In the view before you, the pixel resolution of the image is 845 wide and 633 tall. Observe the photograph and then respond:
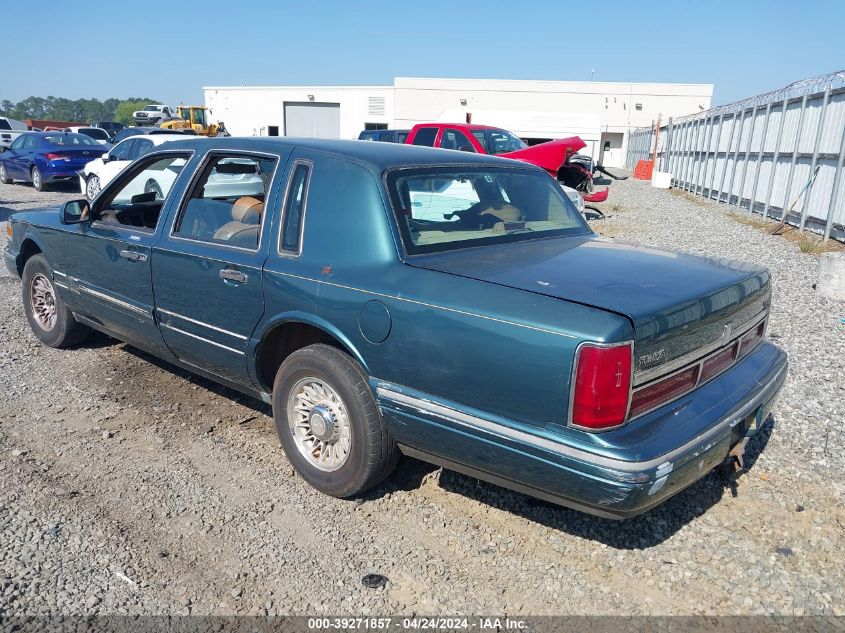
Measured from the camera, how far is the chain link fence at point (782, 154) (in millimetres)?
11477

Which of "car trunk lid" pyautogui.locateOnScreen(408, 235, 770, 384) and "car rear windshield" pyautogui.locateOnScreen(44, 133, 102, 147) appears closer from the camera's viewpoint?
"car trunk lid" pyautogui.locateOnScreen(408, 235, 770, 384)

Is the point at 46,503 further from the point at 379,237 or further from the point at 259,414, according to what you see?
the point at 379,237

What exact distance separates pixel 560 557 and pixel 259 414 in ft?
7.41

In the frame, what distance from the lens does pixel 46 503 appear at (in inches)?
134

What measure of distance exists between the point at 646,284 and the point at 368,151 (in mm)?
1610

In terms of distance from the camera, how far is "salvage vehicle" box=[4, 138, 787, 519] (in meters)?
2.59

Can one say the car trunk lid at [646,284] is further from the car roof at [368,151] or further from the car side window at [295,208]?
the car side window at [295,208]

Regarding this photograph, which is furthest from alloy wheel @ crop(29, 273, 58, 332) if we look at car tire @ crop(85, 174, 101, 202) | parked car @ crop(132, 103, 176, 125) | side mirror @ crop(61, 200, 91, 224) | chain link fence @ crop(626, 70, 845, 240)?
parked car @ crop(132, 103, 176, 125)

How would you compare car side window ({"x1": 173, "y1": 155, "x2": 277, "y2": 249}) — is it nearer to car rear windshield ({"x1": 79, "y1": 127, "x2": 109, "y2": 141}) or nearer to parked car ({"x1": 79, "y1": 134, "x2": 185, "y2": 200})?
parked car ({"x1": 79, "y1": 134, "x2": 185, "y2": 200})

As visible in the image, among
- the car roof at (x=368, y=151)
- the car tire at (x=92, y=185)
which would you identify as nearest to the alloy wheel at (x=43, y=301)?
the car roof at (x=368, y=151)

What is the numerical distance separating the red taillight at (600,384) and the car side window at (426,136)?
11.0 meters

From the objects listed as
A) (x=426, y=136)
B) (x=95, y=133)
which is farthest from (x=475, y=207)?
(x=95, y=133)

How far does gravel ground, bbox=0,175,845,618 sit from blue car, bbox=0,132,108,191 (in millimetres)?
14703

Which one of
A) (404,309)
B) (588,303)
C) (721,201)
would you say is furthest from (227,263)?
(721,201)
